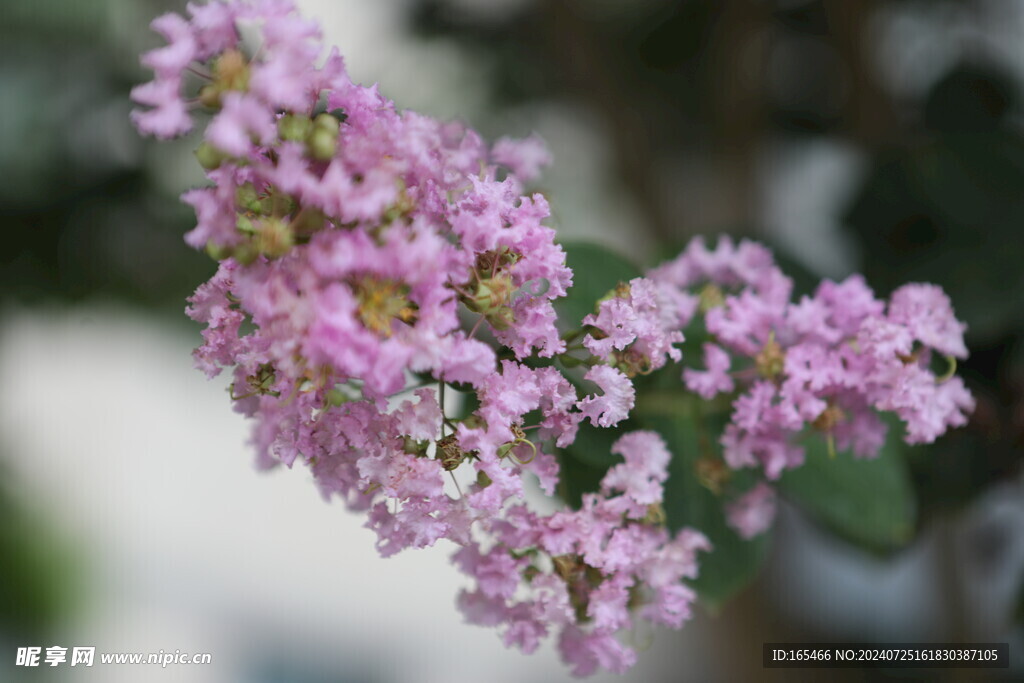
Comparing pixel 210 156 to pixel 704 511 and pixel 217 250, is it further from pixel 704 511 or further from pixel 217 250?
pixel 704 511

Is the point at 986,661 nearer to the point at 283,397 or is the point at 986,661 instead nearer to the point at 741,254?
the point at 741,254

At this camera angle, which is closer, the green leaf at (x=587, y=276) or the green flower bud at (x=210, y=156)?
the green flower bud at (x=210, y=156)

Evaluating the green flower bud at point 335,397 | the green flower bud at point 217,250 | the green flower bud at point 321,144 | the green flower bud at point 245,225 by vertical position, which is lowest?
the green flower bud at point 335,397

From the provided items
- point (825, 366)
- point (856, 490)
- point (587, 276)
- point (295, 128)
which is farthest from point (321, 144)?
point (856, 490)

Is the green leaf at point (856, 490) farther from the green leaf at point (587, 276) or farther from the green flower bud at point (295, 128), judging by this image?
the green flower bud at point (295, 128)

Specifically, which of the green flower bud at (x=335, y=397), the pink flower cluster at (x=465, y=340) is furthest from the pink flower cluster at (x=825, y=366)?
the green flower bud at (x=335, y=397)

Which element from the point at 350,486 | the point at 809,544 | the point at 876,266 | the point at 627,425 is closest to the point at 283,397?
the point at 350,486
